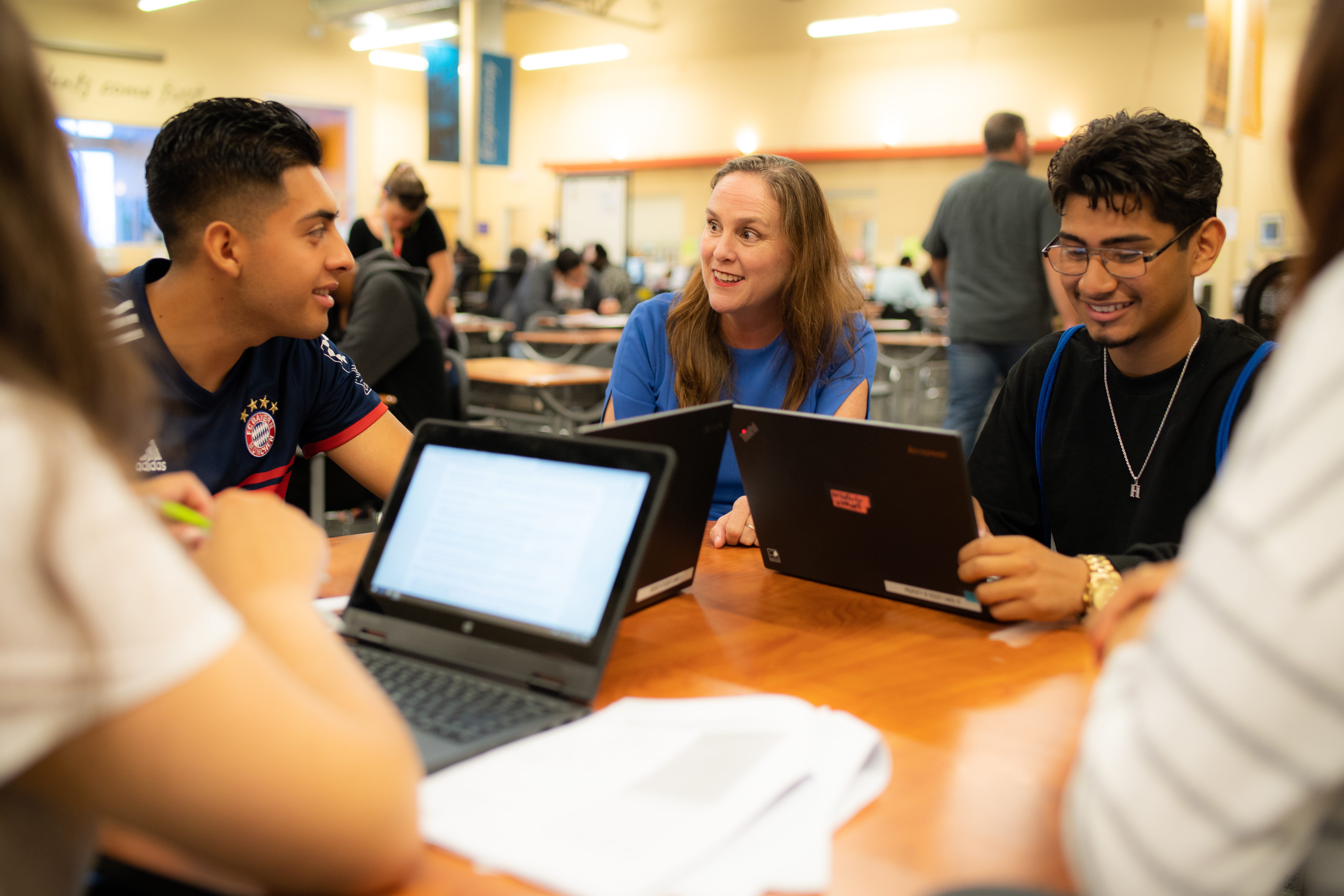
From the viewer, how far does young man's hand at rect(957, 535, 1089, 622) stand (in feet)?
3.94

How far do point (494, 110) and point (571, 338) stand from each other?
17.7 feet

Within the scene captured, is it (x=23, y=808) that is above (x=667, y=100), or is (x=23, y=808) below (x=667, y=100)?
below

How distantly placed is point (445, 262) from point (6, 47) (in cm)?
546

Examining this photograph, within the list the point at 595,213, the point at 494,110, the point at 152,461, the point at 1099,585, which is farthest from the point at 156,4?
the point at 1099,585

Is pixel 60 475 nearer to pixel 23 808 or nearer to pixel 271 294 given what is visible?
pixel 23 808

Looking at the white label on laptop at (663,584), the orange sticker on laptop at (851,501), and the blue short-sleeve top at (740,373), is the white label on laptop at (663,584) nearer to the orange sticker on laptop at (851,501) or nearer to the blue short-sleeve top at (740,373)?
the orange sticker on laptop at (851,501)

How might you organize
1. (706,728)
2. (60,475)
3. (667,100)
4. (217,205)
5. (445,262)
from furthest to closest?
(667,100)
(445,262)
(217,205)
(706,728)
(60,475)

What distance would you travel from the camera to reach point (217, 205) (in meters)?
1.54

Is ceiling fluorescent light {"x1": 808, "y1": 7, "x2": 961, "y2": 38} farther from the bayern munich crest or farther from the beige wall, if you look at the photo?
the bayern munich crest

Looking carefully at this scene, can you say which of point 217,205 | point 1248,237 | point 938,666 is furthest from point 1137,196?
point 1248,237

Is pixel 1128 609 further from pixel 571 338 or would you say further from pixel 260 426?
pixel 571 338

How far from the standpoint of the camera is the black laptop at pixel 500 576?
930mm

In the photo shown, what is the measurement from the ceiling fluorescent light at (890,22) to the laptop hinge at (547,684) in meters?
11.8

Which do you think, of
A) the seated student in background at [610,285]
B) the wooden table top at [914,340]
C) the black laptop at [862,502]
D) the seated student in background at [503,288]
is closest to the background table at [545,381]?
the wooden table top at [914,340]
